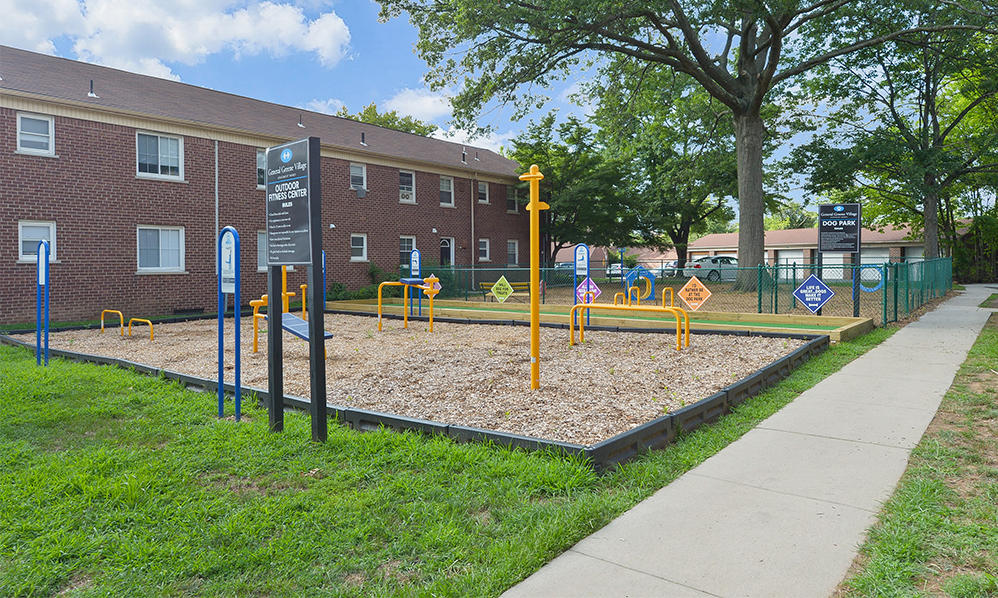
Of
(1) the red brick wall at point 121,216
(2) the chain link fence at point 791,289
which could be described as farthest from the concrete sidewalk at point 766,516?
(1) the red brick wall at point 121,216

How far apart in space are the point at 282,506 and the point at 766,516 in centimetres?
288

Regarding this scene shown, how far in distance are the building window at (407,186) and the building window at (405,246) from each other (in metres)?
1.65

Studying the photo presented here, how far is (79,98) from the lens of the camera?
1702 cm

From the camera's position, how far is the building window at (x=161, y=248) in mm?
18594

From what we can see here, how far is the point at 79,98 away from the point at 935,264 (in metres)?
29.8

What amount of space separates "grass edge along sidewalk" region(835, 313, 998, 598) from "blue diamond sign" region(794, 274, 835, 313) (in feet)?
25.0

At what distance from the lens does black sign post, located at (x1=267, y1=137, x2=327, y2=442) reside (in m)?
4.81

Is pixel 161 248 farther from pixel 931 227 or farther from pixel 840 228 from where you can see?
pixel 931 227

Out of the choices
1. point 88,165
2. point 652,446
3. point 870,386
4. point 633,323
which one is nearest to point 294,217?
point 652,446

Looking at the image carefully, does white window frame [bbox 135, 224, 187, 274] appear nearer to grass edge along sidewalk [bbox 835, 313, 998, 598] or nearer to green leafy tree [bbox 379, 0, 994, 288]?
green leafy tree [bbox 379, 0, 994, 288]

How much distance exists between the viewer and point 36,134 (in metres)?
16.3

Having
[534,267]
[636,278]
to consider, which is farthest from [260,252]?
[534,267]

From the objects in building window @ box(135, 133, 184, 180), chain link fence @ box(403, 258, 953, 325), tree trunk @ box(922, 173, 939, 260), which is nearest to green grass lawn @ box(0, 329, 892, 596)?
chain link fence @ box(403, 258, 953, 325)

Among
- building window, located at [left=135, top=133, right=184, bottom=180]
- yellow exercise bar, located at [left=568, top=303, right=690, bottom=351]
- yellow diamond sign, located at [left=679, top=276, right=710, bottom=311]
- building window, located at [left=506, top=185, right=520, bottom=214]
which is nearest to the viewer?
yellow exercise bar, located at [left=568, top=303, right=690, bottom=351]
